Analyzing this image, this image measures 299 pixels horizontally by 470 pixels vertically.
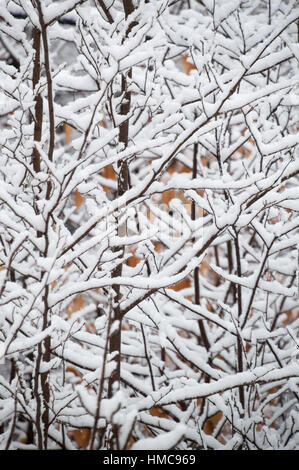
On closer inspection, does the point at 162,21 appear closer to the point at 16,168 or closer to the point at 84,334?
→ the point at 16,168

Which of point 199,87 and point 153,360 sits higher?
point 199,87

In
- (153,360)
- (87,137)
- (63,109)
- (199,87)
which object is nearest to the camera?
(87,137)

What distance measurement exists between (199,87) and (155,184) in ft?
1.37

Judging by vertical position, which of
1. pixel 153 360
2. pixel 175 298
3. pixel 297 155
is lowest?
pixel 153 360

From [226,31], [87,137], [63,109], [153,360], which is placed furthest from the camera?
[226,31]

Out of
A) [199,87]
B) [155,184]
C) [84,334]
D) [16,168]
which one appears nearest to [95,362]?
[84,334]

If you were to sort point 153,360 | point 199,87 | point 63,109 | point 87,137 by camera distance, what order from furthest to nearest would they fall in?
point 153,360 < point 63,109 < point 199,87 < point 87,137

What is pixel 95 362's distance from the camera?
190 centimetres

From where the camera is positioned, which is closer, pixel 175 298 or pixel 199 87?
pixel 199 87
